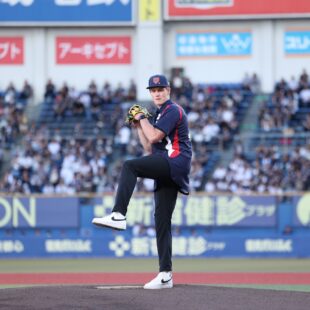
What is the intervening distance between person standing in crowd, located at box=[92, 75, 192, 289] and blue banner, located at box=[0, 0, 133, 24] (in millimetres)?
20762

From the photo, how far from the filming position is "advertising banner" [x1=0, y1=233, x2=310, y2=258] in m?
21.6

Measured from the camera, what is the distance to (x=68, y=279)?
15.3 metres

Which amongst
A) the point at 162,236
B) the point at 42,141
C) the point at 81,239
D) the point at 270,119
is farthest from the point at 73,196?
the point at 162,236

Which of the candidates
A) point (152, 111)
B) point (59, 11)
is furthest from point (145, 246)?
point (59, 11)

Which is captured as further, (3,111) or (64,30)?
(64,30)

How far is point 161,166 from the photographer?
8.87 m

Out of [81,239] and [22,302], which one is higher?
[22,302]

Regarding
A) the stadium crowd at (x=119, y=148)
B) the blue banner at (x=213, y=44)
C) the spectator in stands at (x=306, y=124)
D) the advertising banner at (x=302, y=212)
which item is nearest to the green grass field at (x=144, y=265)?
the advertising banner at (x=302, y=212)

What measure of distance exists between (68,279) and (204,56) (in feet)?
51.3

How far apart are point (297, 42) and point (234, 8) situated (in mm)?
2260

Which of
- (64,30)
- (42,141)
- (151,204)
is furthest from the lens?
(64,30)

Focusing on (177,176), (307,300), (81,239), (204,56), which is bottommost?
(81,239)

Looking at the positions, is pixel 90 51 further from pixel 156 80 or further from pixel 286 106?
pixel 156 80

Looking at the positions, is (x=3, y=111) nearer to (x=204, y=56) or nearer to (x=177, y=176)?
(x=204, y=56)
